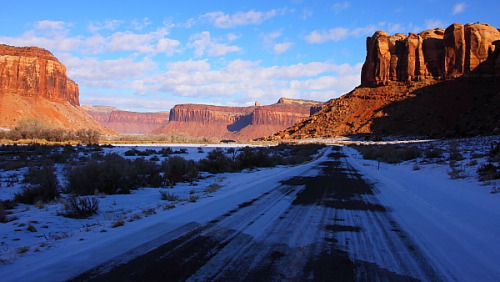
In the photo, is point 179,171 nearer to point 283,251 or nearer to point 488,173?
point 283,251

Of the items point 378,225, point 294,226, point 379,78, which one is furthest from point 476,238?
point 379,78

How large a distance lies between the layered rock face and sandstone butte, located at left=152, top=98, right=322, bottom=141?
72.6m

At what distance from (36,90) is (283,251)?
112768 millimetres

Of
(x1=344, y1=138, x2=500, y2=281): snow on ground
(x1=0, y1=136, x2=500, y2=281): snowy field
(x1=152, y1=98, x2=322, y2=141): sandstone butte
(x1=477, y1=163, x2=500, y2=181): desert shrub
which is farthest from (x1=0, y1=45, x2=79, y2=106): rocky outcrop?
(x1=477, y1=163, x2=500, y2=181): desert shrub

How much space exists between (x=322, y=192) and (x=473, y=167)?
752cm

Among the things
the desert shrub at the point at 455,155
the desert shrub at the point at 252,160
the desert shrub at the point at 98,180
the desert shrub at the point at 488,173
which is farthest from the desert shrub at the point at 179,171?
the desert shrub at the point at 455,155

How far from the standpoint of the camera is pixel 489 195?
28.0 ft

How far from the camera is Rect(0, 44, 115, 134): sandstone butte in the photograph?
85.1 m

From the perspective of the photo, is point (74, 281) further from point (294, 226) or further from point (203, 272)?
point (294, 226)

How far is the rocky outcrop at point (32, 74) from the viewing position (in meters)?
92.5

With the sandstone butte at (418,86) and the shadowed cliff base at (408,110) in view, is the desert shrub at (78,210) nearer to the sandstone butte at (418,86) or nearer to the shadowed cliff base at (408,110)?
the shadowed cliff base at (408,110)

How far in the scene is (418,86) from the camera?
283 feet

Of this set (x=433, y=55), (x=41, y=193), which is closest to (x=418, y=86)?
(x=433, y=55)

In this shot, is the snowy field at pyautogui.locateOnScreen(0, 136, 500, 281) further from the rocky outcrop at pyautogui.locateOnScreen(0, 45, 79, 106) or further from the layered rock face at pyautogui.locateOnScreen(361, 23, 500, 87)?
the rocky outcrop at pyautogui.locateOnScreen(0, 45, 79, 106)
